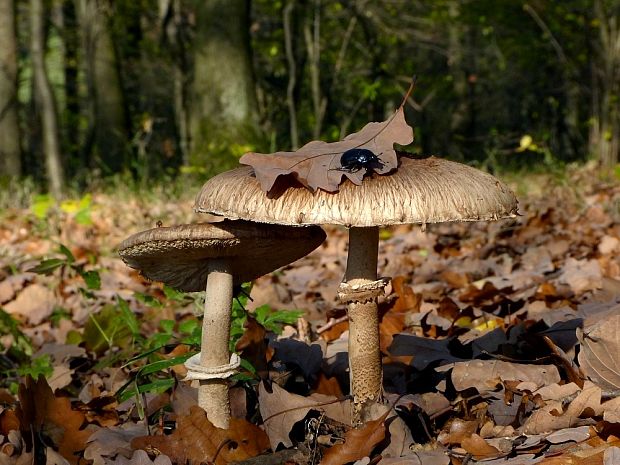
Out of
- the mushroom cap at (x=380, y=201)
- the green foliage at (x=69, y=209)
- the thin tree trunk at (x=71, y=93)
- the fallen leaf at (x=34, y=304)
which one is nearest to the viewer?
the mushroom cap at (x=380, y=201)

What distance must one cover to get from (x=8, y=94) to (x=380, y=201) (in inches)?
526

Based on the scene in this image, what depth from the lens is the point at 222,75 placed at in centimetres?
1041

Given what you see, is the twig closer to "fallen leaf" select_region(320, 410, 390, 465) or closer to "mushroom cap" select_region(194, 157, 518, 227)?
"fallen leaf" select_region(320, 410, 390, 465)

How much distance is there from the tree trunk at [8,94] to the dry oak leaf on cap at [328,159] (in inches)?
436

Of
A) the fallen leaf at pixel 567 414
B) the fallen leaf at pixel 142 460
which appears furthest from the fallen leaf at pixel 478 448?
the fallen leaf at pixel 142 460

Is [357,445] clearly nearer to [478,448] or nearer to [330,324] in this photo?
[478,448]

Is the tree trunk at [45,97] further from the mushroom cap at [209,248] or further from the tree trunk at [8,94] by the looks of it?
the mushroom cap at [209,248]

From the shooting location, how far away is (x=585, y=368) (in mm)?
2562

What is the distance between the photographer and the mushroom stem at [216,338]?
7.80 feet

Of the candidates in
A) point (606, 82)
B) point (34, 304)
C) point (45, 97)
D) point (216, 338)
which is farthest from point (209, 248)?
point (606, 82)

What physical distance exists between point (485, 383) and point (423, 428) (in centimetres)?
42

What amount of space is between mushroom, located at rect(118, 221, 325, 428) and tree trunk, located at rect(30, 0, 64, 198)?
7120 millimetres

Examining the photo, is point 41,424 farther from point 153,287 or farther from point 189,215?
point 189,215

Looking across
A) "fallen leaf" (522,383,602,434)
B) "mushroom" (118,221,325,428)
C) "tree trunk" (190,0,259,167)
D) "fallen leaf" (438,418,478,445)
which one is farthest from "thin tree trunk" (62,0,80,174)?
"fallen leaf" (522,383,602,434)
